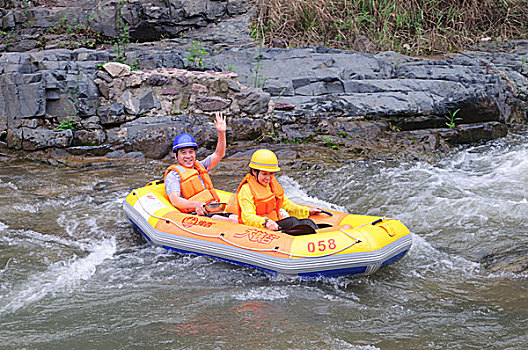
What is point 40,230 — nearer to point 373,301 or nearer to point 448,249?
point 373,301

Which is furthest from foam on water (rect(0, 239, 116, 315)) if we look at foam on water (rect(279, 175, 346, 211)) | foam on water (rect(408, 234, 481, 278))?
foam on water (rect(408, 234, 481, 278))

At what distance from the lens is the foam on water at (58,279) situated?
393 cm

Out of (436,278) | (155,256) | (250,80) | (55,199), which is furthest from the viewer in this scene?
(250,80)

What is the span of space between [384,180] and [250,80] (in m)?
3.17

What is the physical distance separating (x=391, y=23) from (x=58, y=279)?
8.80 m

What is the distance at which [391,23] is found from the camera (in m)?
10.8

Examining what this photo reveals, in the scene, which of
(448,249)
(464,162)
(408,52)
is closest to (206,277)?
(448,249)

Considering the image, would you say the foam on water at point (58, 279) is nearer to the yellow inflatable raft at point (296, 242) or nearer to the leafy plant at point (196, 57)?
the yellow inflatable raft at point (296, 242)

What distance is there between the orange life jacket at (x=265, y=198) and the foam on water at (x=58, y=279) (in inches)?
55.2

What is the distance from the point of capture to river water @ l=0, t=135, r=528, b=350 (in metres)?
3.36

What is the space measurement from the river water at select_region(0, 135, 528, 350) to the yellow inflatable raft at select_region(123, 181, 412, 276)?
0.46 ft

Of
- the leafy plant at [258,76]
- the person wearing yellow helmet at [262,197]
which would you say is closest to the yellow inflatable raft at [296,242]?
the person wearing yellow helmet at [262,197]

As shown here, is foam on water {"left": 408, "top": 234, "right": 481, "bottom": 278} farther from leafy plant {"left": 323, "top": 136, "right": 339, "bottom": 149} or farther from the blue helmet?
leafy plant {"left": 323, "top": 136, "right": 339, "bottom": 149}

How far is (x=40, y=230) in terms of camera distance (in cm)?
548
